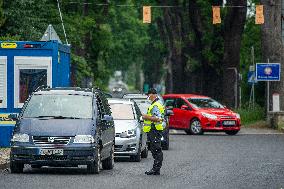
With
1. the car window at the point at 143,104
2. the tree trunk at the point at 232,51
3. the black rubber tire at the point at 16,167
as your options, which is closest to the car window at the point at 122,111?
the car window at the point at 143,104

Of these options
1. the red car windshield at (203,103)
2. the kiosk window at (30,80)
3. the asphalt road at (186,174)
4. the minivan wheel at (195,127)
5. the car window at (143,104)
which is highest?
the kiosk window at (30,80)

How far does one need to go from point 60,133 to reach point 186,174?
2.64 metres

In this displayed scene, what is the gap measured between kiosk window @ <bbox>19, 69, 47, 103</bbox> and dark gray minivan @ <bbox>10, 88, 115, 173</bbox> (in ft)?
16.9

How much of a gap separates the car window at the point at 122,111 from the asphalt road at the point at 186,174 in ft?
3.59

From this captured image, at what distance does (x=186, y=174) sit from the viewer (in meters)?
20.6

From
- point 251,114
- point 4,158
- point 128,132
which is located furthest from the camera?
point 251,114

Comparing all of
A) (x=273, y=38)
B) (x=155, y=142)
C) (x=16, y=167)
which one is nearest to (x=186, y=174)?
(x=155, y=142)

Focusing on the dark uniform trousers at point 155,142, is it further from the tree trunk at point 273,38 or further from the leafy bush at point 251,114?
the leafy bush at point 251,114

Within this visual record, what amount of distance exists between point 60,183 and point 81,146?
1.83 m

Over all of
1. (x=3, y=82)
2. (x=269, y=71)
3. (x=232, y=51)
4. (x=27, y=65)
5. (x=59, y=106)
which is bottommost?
(x=59, y=106)

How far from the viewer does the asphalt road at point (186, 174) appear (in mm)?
17891

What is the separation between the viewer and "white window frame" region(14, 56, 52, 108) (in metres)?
26.2

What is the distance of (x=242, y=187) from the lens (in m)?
17.5

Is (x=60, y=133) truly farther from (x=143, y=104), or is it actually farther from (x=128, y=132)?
(x=143, y=104)
